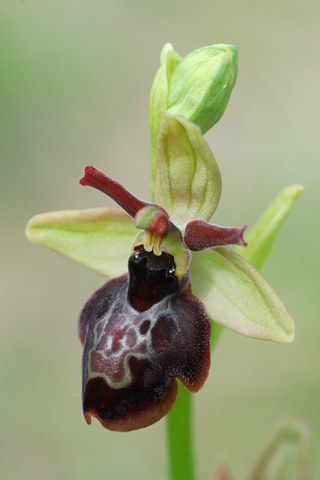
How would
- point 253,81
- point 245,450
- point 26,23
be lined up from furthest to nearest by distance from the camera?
point 253,81 < point 26,23 < point 245,450

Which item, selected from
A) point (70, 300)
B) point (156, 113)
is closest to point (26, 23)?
point (70, 300)

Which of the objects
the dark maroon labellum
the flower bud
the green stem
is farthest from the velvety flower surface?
the flower bud

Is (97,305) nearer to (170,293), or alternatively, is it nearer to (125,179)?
(170,293)

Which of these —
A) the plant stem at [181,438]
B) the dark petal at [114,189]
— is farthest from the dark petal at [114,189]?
the plant stem at [181,438]

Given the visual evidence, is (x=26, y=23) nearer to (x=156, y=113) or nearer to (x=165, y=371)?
(x=156, y=113)

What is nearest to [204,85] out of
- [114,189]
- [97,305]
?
[114,189]

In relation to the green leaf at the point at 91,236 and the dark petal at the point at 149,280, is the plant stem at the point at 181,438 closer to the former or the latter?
the dark petal at the point at 149,280
